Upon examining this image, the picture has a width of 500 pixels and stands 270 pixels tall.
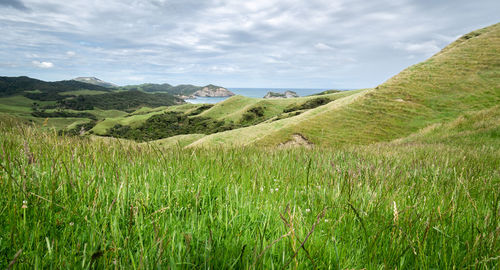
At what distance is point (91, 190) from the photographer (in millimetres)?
2297

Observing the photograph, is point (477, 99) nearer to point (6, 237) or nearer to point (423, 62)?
point (423, 62)

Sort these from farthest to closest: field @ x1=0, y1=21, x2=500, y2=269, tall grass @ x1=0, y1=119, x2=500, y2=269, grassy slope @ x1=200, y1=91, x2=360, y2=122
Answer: grassy slope @ x1=200, y1=91, x2=360, y2=122 < field @ x1=0, y1=21, x2=500, y2=269 < tall grass @ x1=0, y1=119, x2=500, y2=269

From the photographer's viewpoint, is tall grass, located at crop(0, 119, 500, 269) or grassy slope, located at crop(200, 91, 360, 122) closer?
tall grass, located at crop(0, 119, 500, 269)

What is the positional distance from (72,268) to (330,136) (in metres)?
31.6

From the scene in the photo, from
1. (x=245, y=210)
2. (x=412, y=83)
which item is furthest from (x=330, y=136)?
(x=245, y=210)

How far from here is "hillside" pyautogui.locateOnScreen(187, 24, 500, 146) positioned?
3052 cm

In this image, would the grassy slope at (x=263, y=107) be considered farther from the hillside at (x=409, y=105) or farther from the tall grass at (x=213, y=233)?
the tall grass at (x=213, y=233)

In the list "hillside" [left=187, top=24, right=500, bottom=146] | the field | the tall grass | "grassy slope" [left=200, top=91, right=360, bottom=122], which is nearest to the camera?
the tall grass

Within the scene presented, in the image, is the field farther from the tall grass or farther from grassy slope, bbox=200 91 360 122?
grassy slope, bbox=200 91 360 122

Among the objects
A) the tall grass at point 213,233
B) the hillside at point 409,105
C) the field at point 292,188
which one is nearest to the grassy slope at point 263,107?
the field at point 292,188

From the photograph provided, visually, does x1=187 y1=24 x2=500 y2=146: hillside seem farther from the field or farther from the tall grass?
the tall grass

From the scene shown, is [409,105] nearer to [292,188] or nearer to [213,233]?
[292,188]

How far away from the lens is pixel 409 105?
33656 millimetres

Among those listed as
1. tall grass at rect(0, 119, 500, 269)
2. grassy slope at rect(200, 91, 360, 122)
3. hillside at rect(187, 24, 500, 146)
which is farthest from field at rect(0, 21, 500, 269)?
grassy slope at rect(200, 91, 360, 122)
